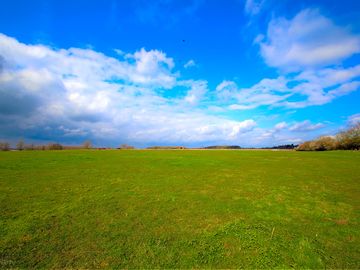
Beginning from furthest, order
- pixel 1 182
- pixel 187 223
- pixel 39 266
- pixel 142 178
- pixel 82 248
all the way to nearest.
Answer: pixel 142 178
pixel 1 182
pixel 187 223
pixel 82 248
pixel 39 266

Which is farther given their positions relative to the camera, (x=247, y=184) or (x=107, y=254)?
(x=247, y=184)

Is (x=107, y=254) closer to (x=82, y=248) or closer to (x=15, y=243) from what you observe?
(x=82, y=248)

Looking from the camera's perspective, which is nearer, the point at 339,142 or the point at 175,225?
the point at 175,225

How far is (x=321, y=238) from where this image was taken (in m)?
9.21

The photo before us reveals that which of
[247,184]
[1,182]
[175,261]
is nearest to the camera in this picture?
[175,261]

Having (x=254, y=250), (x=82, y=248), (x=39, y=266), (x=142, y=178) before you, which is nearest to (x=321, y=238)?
(x=254, y=250)

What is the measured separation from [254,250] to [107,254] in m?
5.49

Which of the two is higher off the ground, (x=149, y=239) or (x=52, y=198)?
(x=52, y=198)

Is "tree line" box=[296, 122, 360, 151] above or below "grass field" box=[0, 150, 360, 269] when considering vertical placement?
above

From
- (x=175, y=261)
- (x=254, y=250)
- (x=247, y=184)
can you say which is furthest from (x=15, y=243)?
(x=247, y=184)

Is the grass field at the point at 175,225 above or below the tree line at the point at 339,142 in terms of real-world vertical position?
below

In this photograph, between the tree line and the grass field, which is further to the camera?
the tree line

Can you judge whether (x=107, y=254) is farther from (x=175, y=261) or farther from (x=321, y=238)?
(x=321, y=238)

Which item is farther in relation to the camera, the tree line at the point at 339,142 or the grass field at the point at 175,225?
the tree line at the point at 339,142
